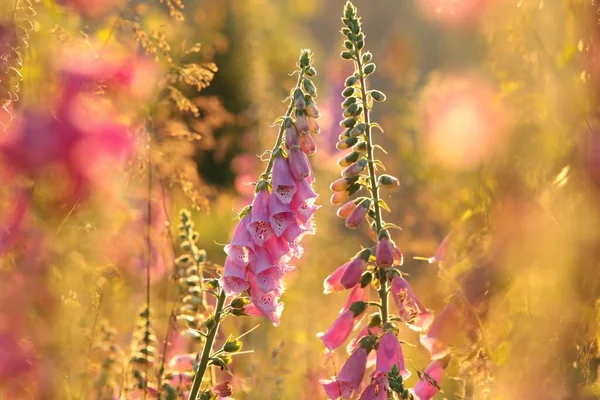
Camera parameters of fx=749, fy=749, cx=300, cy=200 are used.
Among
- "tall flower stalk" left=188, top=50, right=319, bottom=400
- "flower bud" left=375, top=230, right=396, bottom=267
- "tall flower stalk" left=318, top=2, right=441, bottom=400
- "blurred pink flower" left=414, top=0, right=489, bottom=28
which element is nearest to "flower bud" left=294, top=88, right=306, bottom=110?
"tall flower stalk" left=188, top=50, right=319, bottom=400

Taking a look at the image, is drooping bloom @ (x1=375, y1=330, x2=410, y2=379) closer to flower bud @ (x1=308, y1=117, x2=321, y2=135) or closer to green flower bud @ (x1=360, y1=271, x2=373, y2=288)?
green flower bud @ (x1=360, y1=271, x2=373, y2=288)

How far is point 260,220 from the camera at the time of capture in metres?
1.63

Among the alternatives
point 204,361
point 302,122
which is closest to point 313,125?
point 302,122

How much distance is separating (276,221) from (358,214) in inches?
8.5

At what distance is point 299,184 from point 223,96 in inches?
314

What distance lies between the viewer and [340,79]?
1423 centimetres


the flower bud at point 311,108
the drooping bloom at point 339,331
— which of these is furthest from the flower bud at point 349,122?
the drooping bloom at point 339,331

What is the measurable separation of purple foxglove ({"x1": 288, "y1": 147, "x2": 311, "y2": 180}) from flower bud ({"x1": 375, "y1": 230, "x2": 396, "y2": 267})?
8.6 inches

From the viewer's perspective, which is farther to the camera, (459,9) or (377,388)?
(459,9)

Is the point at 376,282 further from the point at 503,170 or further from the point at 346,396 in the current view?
the point at 503,170

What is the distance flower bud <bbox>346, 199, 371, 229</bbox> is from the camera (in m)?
1.75

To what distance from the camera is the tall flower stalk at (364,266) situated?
1.67m

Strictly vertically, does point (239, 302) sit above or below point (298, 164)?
below

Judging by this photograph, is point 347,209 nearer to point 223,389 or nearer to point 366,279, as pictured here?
point 366,279
